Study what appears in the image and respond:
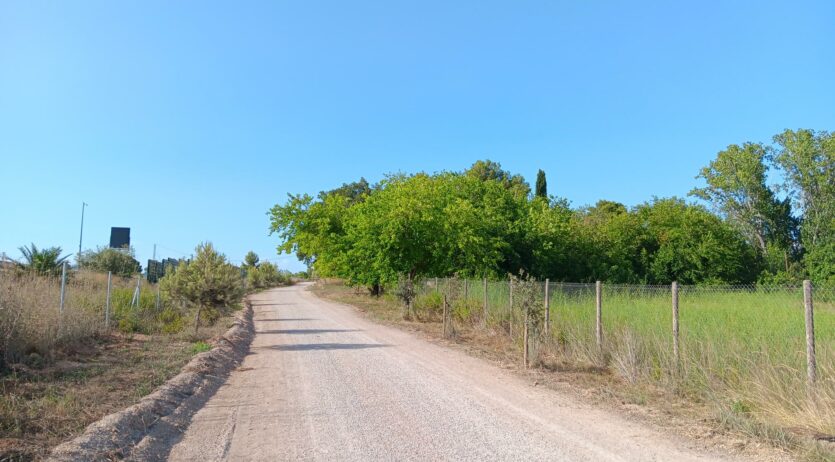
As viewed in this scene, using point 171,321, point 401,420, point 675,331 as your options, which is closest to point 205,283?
point 171,321

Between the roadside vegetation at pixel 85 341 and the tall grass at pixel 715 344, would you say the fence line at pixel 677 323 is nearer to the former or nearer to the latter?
the tall grass at pixel 715 344

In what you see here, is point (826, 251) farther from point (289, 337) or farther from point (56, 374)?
point (56, 374)

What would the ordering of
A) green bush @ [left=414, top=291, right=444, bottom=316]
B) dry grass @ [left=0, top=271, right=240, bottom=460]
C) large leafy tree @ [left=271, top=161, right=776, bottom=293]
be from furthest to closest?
large leafy tree @ [left=271, top=161, right=776, bottom=293] < green bush @ [left=414, top=291, right=444, bottom=316] < dry grass @ [left=0, top=271, right=240, bottom=460]

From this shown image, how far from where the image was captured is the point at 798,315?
912cm

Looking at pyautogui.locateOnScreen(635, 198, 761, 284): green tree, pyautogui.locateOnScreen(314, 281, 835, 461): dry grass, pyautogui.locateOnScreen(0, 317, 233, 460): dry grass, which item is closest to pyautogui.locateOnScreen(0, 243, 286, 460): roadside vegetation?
pyautogui.locateOnScreen(0, 317, 233, 460): dry grass

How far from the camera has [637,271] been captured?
Result: 141ft

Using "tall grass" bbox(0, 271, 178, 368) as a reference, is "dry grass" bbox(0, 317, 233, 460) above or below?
below

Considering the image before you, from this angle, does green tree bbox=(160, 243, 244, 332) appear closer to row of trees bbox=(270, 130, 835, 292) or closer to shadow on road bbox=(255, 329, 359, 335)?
shadow on road bbox=(255, 329, 359, 335)

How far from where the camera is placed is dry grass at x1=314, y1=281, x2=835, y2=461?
22.9ft

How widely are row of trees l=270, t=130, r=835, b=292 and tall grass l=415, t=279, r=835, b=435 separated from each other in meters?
13.3

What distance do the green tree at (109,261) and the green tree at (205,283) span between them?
48.4 feet

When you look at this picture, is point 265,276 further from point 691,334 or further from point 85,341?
point 691,334

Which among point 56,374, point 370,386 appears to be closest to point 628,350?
point 370,386

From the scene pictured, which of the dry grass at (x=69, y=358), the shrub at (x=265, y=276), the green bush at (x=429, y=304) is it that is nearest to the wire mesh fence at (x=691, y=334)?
the green bush at (x=429, y=304)
